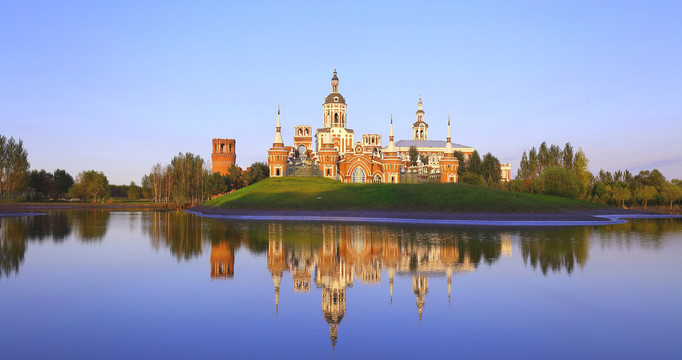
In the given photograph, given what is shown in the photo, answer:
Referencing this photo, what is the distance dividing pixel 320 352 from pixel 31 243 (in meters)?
28.7

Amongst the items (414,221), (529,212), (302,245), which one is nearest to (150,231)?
(302,245)

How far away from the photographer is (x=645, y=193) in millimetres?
86625

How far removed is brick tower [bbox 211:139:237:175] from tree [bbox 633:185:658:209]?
87205 mm

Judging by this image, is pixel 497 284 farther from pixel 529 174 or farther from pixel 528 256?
pixel 529 174

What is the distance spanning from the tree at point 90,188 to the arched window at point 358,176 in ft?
Result: 217

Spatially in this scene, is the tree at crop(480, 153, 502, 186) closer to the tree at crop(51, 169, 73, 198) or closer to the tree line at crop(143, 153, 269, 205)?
the tree line at crop(143, 153, 269, 205)

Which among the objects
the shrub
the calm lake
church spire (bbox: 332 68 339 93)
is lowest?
the calm lake

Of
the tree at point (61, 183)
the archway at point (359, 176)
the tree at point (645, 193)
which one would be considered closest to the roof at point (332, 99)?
the archway at point (359, 176)

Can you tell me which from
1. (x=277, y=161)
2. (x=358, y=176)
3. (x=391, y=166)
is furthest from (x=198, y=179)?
(x=391, y=166)

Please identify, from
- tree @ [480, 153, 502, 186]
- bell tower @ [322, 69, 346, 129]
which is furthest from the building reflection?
bell tower @ [322, 69, 346, 129]

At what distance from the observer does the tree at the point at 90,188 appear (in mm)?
125000

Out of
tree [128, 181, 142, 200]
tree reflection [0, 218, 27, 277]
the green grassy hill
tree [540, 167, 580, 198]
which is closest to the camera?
tree reflection [0, 218, 27, 277]

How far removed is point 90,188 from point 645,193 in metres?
119

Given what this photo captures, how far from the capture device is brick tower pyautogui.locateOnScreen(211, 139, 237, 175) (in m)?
126
